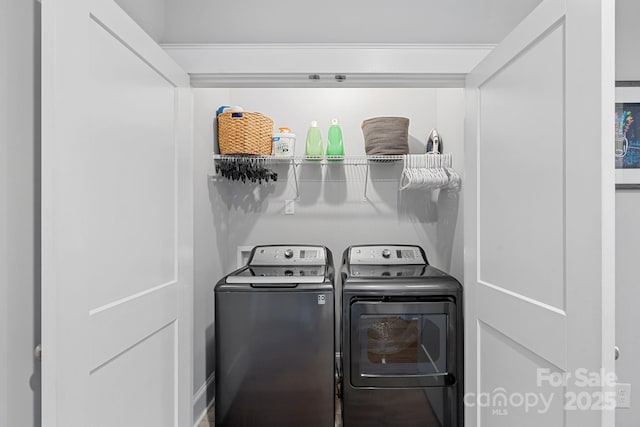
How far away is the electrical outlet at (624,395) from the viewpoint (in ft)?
5.54

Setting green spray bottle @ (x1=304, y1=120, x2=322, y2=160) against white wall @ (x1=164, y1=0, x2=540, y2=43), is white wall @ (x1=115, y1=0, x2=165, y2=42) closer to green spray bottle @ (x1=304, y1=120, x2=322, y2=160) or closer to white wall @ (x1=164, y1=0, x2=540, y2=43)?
white wall @ (x1=164, y1=0, x2=540, y2=43)

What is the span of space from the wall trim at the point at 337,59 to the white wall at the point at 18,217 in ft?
2.46

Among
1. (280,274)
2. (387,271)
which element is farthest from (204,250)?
(387,271)

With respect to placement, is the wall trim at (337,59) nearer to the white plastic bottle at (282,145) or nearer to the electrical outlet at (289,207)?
the white plastic bottle at (282,145)

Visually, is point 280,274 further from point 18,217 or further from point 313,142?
point 18,217

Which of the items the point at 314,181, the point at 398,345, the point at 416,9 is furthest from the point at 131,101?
the point at 314,181

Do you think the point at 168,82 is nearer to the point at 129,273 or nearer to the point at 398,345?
the point at 129,273

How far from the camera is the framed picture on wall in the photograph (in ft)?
5.57

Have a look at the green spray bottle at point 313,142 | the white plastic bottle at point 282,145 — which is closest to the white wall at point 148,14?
the white plastic bottle at point 282,145

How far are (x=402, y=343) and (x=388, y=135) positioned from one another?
4.38 ft

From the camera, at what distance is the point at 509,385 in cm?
127

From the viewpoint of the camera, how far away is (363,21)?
1.69 metres

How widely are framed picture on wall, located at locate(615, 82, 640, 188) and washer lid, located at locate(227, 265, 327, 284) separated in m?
1.50

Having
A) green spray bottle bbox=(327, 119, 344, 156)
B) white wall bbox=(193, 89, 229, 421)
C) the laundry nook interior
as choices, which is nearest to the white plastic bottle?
the laundry nook interior
